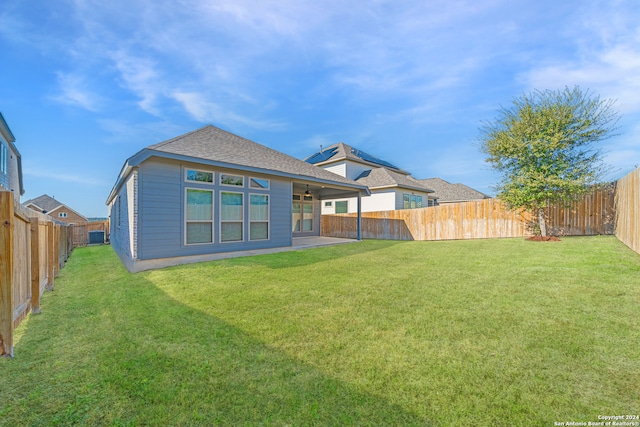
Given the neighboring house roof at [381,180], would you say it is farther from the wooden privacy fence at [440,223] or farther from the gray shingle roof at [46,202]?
the gray shingle roof at [46,202]

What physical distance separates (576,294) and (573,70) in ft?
30.6

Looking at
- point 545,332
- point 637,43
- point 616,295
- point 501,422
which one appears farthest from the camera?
point 637,43

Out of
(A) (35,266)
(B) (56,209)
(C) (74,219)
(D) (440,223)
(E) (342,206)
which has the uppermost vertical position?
(E) (342,206)

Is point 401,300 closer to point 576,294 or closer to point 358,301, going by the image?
point 358,301

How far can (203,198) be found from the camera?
8.02 metres

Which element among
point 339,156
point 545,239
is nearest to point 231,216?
point 545,239

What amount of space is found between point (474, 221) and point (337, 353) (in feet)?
40.5

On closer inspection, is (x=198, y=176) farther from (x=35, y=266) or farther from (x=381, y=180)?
(x=381, y=180)

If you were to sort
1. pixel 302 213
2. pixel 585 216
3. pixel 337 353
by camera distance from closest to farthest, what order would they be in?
pixel 337 353
pixel 585 216
pixel 302 213

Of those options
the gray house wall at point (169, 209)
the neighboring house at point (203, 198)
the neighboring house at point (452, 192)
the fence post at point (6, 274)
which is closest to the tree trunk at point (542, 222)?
the neighboring house at point (203, 198)

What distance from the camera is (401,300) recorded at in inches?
164

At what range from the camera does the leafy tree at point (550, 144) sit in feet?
29.6

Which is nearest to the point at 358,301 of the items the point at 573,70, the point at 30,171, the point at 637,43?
the point at 637,43

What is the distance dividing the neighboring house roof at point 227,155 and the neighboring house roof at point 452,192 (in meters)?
19.3
